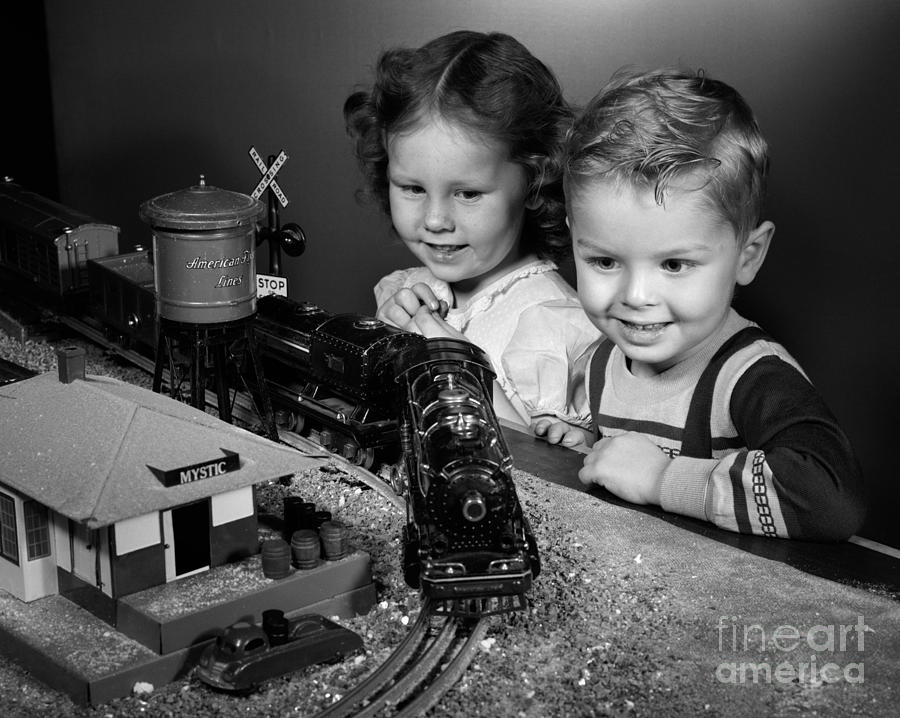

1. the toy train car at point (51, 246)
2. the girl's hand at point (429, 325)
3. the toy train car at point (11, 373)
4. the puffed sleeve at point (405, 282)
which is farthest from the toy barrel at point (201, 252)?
the toy train car at point (51, 246)

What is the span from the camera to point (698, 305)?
7.41 ft

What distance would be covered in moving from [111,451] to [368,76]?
271 cm

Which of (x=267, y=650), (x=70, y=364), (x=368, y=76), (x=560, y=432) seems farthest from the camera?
(x=368, y=76)

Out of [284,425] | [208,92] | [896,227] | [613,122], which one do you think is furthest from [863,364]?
Result: [208,92]

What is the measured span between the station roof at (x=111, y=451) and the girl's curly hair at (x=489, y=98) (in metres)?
1.17

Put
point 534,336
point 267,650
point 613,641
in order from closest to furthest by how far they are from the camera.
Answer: point 267,650 → point 613,641 → point 534,336

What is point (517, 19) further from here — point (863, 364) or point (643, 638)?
point (643, 638)

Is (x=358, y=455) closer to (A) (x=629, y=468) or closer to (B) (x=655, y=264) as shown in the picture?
(A) (x=629, y=468)

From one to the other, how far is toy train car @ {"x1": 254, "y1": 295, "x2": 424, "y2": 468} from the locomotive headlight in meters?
0.76

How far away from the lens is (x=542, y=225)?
3.18 meters

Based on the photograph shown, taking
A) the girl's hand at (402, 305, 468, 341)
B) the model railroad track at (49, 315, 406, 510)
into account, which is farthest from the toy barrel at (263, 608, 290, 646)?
the girl's hand at (402, 305, 468, 341)

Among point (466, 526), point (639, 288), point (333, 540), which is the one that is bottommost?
point (333, 540)

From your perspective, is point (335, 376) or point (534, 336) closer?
point (335, 376)

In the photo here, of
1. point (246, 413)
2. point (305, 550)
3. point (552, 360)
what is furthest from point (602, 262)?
point (246, 413)
